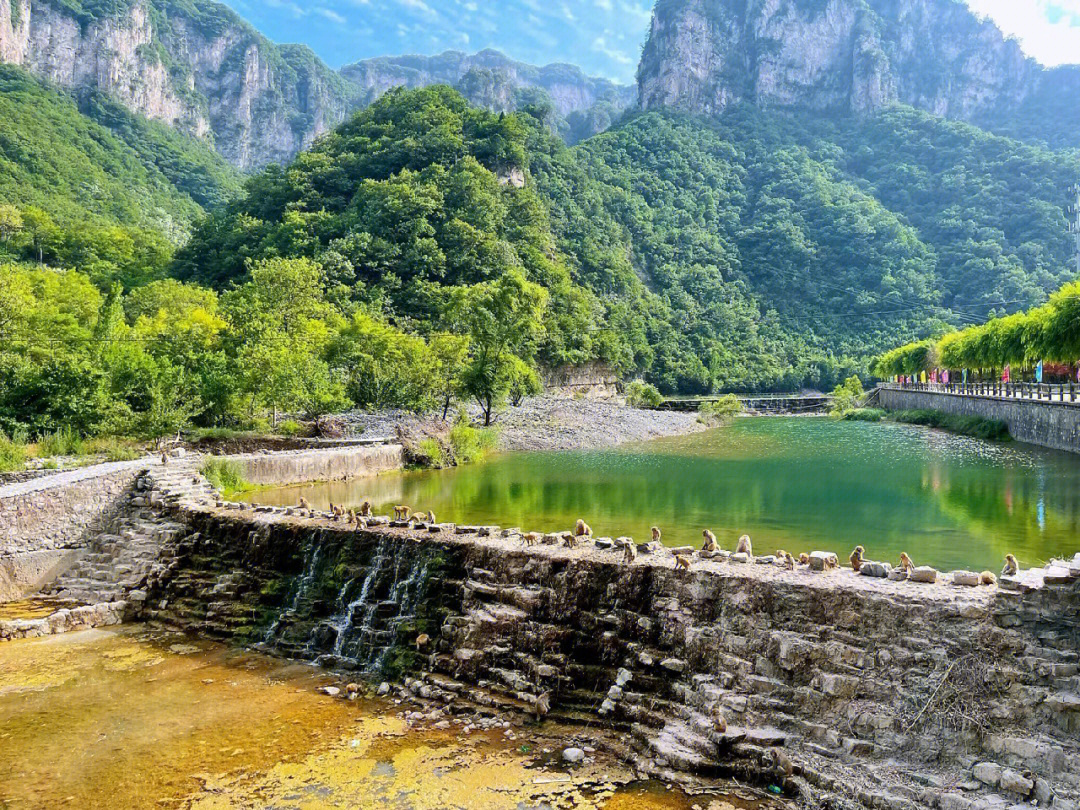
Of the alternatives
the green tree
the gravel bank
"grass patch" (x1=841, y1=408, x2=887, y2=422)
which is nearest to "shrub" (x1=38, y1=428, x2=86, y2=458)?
the gravel bank

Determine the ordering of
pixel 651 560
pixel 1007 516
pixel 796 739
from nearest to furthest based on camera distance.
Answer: pixel 796 739, pixel 651 560, pixel 1007 516

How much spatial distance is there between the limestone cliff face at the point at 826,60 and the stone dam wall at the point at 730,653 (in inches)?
6414

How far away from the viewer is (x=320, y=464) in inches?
1078

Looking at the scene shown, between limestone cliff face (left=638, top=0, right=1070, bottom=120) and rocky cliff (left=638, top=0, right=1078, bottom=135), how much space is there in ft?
0.71

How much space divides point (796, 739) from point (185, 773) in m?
6.84

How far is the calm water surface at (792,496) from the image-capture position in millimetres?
17094

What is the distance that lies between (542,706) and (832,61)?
183m

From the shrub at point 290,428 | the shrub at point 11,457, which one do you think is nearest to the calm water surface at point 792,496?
the shrub at point 290,428

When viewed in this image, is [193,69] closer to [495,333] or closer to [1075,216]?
[495,333]

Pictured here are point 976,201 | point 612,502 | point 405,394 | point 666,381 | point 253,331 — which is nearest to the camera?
point 612,502

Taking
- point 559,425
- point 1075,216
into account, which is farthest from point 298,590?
point 1075,216

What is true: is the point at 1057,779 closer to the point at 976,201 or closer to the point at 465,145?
the point at 465,145

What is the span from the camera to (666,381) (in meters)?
95.6

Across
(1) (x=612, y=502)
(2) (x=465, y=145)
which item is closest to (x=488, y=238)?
(2) (x=465, y=145)
